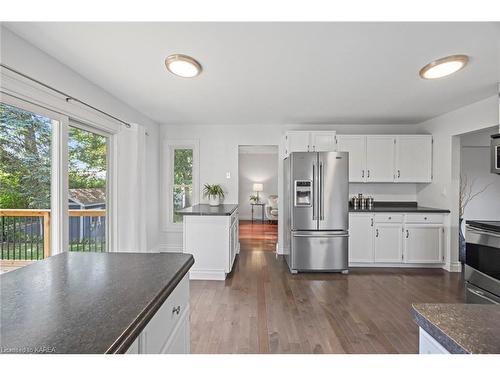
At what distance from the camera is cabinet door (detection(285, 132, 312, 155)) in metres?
4.11

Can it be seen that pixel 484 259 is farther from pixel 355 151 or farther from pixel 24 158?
pixel 24 158

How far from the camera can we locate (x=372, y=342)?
2.00 m

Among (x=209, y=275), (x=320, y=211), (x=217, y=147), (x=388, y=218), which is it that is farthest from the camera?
(x=217, y=147)

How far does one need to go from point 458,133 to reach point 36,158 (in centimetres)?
484

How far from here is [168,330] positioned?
1.04m

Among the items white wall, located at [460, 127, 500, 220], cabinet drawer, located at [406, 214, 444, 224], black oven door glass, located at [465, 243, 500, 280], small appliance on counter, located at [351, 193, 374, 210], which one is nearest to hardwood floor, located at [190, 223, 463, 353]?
black oven door glass, located at [465, 243, 500, 280]

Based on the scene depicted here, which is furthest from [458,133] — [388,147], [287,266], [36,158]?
[36,158]

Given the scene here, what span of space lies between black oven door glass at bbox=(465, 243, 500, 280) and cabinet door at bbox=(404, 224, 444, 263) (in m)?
1.20

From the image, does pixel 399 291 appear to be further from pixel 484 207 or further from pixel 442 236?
pixel 484 207

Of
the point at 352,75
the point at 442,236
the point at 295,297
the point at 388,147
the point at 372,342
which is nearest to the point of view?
the point at 372,342

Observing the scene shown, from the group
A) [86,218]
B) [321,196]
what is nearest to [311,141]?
[321,196]

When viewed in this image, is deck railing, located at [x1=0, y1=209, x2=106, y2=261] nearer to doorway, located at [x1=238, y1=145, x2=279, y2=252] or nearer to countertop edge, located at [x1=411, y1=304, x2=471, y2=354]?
countertop edge, located at [x1=411, y1=304, x2=471, y2=354]

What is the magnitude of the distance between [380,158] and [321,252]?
182 centimetres

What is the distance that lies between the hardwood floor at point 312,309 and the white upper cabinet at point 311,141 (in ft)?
6.20
